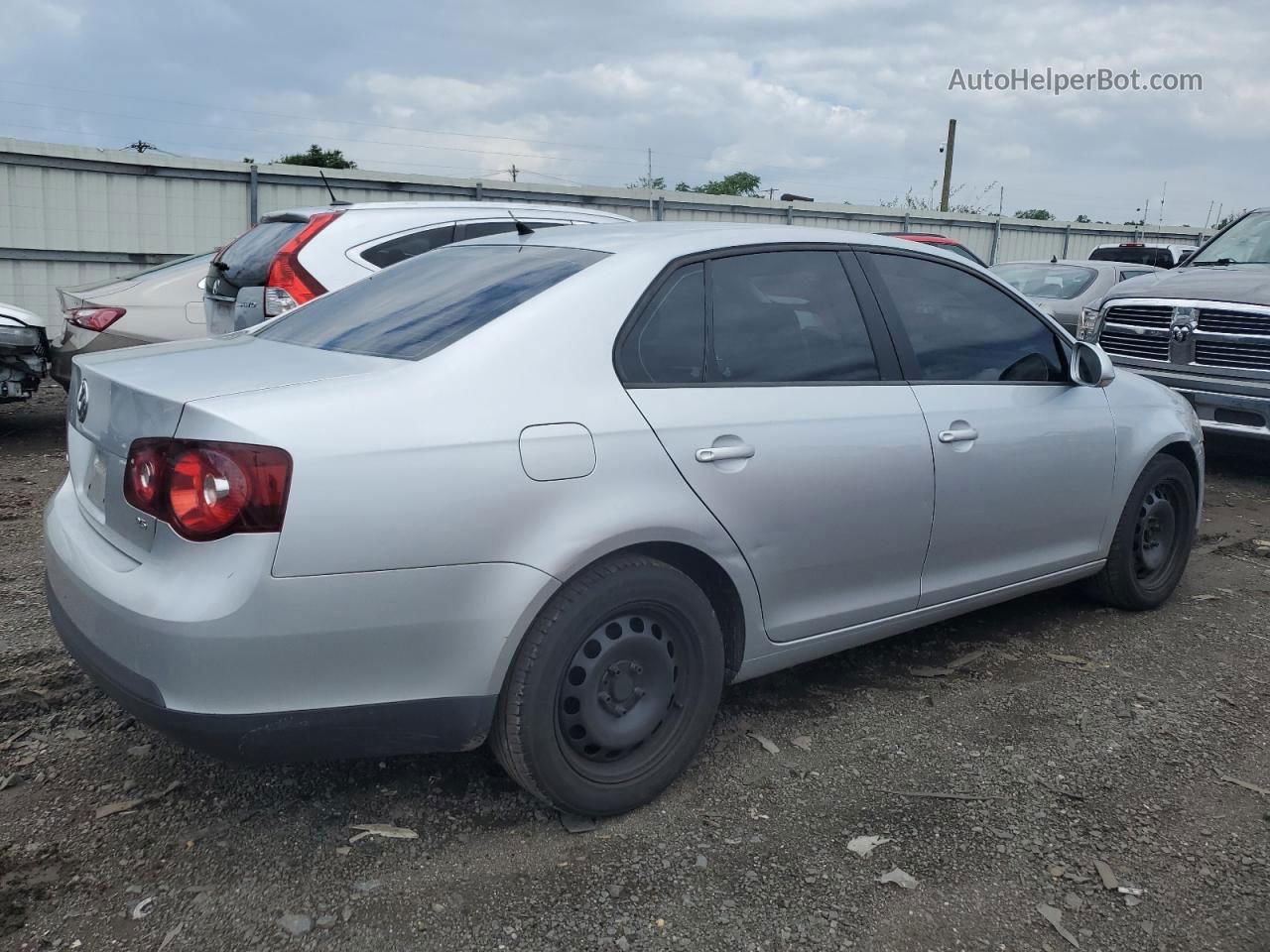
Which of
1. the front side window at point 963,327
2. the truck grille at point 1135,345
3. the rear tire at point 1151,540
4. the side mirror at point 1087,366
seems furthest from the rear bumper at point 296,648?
the truck grille at point 1135,345

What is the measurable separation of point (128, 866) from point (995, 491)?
2.94 metres

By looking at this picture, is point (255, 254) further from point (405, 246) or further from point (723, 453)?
point (723, 453)

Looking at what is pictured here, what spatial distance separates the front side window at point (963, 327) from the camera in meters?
3.76

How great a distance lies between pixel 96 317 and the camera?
24.6ft

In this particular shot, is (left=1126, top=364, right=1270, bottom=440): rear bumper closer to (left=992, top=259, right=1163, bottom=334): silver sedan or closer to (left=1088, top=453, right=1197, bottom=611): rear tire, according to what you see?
(left=1088, top=453, right=1197, bottom=611): rear tire

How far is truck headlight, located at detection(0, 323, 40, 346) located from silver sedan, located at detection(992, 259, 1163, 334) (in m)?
8.86

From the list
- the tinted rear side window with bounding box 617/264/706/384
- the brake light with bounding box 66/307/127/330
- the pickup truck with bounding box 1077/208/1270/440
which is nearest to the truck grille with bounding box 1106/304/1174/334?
the pickup truck with bounding box 1077/208/1270/440

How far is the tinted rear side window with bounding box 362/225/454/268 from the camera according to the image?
635cm

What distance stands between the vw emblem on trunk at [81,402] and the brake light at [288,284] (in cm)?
299

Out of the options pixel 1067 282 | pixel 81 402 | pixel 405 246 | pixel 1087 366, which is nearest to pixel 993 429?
pixel 1087 366

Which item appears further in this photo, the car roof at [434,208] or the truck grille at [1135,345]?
the truck grille at [1135,345]

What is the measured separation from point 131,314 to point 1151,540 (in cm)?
664

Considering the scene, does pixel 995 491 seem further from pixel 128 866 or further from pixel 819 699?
pixel 128 866

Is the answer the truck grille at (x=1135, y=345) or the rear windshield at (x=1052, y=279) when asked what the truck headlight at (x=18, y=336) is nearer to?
the truck grille at (x=1135, y=345)
